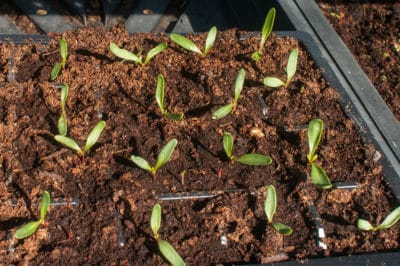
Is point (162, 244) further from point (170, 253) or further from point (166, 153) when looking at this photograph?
point (166, 153)

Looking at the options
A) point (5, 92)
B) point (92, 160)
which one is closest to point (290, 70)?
point (92, 160)

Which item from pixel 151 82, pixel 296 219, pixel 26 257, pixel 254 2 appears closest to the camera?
pixel 26 257

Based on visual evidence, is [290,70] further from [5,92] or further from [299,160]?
[5,92]

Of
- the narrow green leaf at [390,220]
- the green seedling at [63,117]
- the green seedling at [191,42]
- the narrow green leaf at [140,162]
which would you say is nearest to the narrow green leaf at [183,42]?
the green seedling at [191,42]

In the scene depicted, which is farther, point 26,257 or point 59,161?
point 59,161

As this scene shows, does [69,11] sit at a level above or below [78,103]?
below

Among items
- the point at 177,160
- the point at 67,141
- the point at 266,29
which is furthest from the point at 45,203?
the point at 266,29

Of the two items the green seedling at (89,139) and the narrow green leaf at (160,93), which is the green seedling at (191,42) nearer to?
the narrow green leaf at (160,93)
